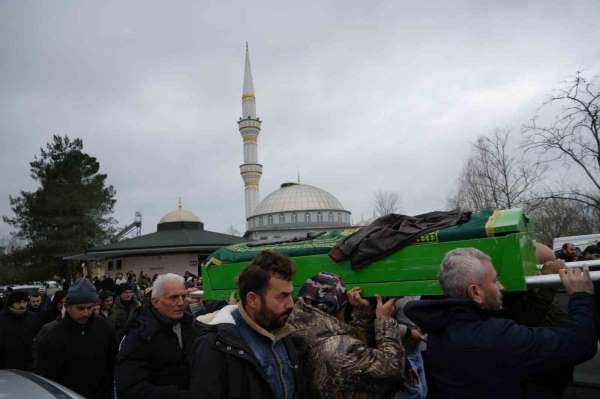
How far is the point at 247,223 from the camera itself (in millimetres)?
62656

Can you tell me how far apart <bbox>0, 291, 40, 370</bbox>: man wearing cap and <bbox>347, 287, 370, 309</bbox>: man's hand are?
4.92 meters

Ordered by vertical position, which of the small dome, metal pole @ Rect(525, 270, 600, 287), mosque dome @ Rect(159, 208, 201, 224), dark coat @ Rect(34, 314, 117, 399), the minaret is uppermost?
the minaret

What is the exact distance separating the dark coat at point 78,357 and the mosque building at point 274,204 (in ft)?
170

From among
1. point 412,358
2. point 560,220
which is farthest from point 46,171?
point 560,220

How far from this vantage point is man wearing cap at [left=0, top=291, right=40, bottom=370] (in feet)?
18.3

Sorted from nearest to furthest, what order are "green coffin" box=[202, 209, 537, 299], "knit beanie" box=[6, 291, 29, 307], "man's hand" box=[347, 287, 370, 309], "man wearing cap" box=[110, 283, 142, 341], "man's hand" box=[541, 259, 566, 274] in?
"green coffin" box=[202, 209, 537, 299]
"man's hand" box=[347, 287, 370, 309]
"man's hand" box=[541, 259, 566, 274]
"knit beanie" box=[6, 291, 29, 307]
"man wearing cap" box=[110, 283, 142, 341]

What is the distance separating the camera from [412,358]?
3.12m

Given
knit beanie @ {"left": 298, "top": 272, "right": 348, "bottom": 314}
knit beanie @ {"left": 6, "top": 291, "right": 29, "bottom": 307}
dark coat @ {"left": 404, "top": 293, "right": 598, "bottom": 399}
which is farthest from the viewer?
knit beanie @ {"left": 6, "top": 291, "right": 29, "bottom": 307}

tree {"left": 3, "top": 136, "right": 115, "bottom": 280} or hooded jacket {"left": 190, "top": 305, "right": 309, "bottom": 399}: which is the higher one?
tree {"left": 3, "top": 136, "right": 115, "bottom": 280}

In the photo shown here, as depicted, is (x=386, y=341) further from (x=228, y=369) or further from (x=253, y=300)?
(x=228, y=369)

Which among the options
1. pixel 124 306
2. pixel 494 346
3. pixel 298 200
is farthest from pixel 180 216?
pixel 494 346

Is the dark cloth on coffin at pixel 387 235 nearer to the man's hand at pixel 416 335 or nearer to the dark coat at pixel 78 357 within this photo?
the man's hand at pixel 416 335

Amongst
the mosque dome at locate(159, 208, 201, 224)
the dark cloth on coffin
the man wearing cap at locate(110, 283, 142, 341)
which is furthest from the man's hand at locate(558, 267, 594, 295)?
the mosque dome at locate(159, 208, 201, 224)

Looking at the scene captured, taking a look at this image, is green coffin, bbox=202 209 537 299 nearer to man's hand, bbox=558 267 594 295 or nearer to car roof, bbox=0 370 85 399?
man's hand, bbox=558 267 594 295
